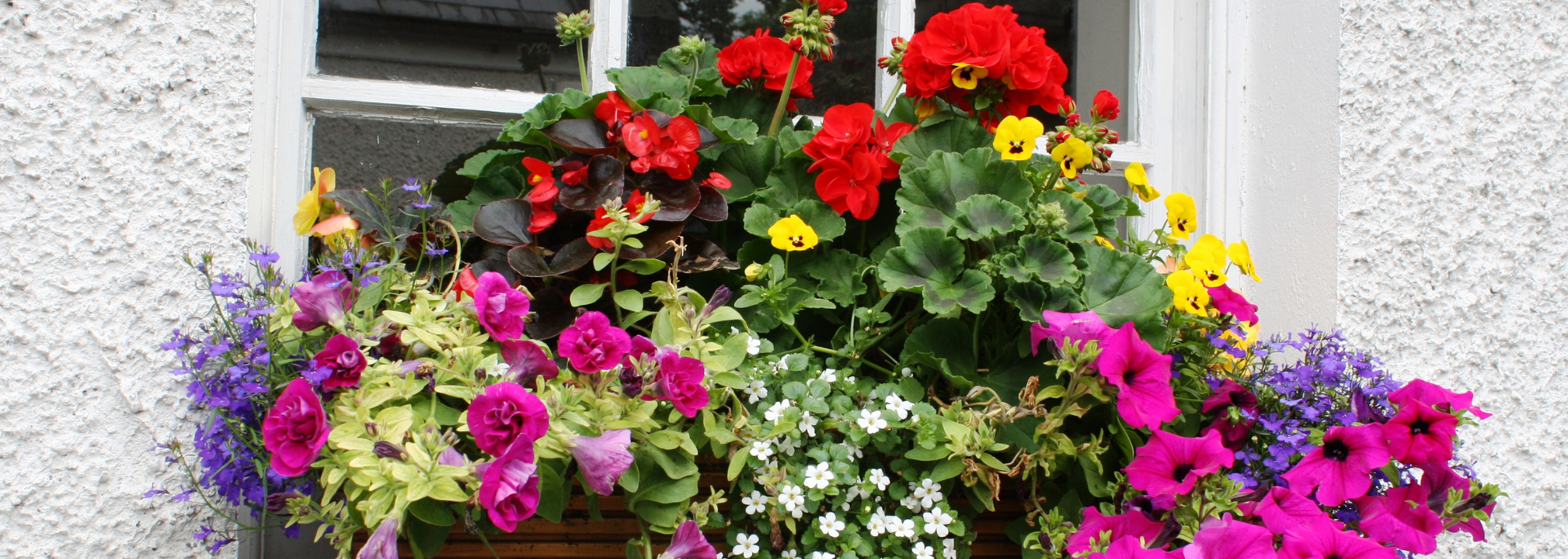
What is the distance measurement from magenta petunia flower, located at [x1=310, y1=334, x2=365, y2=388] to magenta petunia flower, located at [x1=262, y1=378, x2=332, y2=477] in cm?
6

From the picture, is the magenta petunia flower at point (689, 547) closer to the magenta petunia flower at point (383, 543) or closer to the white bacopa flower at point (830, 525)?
the white bacopa flower at point (830, 525)

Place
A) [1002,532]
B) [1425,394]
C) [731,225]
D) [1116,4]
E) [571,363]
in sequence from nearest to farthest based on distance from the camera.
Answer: [571,363]
[1425,394]
[1002,532]
[731,225]
[1116,4]

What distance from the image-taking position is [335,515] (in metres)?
0.81

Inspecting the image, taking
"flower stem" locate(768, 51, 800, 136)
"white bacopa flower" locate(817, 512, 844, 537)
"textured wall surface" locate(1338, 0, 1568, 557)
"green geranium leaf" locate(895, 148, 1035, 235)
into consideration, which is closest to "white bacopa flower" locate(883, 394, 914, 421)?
"white bacopa flower" locate(817, 512, 844, 537)

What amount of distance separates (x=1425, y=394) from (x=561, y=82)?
1.14m

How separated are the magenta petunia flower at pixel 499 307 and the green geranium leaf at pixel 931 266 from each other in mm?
400

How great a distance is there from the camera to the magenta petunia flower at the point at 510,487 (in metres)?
0.67

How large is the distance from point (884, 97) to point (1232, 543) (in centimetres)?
83

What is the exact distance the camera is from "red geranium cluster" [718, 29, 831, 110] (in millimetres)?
1187

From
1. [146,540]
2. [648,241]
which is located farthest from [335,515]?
[648,241]

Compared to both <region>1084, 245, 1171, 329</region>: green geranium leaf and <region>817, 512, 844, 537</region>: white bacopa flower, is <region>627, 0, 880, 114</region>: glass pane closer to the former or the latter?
<region>1084, 245, 1171, 329</region>: green geranium leaf

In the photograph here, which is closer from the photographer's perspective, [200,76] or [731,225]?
[200,76]

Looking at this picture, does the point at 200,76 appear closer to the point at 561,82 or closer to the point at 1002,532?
the point at 561,82

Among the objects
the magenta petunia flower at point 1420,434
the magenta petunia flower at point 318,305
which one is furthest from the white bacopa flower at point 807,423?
the magenta petunia flower at point 1420,434
